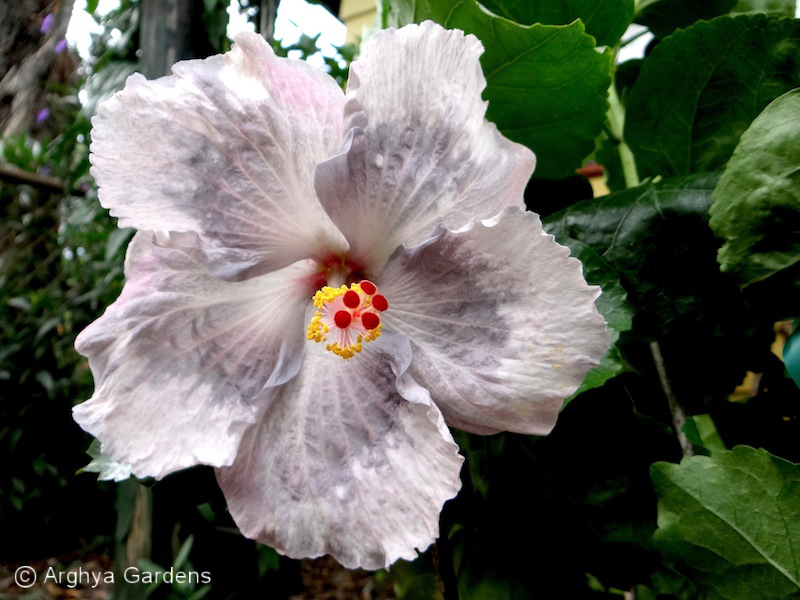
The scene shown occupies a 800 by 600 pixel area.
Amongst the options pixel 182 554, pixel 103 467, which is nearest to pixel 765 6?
pixel 103 467

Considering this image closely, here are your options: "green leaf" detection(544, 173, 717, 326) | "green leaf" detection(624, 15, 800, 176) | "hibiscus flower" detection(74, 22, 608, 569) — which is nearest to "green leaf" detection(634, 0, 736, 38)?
"green leaf" detection(624, 15, 800, 176)

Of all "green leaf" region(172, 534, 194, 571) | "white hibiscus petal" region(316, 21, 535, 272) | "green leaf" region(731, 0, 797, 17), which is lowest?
"green leaf" region(172, 534, 194, 571)

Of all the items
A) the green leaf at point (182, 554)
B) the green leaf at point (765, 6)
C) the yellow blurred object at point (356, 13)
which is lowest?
the green leaf at point (182, 554)

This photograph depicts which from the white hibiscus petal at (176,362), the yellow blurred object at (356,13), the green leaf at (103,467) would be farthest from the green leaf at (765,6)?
the yellow blurred object at (356,13)

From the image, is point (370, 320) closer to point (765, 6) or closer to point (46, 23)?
point (765, 6)

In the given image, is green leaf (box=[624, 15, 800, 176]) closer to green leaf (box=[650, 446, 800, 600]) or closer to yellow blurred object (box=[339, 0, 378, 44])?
green leaf (box=[650, 446, 800, 600])

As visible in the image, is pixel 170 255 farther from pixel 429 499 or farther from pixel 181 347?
pixel 429 499

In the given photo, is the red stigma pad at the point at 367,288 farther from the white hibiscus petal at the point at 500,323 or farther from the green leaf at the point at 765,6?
the green leaf at the point at 765,6

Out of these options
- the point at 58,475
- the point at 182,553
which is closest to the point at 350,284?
the point at 182,553
